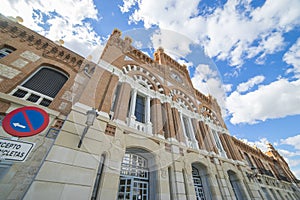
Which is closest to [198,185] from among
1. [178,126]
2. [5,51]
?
[178,126]

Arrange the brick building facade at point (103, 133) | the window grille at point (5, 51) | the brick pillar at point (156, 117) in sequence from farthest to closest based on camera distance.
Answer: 1. the brick pillar at point (156, 117)
2. the window grille at point (5, 51)
3. the brick building facade at point (103, 133)

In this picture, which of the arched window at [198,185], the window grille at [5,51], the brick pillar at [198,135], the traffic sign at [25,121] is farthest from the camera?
the brick pillar at [198,135]

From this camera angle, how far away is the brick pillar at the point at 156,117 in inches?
290

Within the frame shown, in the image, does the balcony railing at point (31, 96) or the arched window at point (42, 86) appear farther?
the arched window at point (42, 86)

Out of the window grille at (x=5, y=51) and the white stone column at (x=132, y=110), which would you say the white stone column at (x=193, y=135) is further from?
the window grille at (x=5, y=51)

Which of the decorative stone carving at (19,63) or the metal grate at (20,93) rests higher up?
the decorative stone carving at (19,63)

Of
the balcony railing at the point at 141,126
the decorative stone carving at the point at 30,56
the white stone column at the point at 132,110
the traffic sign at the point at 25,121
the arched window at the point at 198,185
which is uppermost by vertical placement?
the decorative stone carving at the point at 30,56

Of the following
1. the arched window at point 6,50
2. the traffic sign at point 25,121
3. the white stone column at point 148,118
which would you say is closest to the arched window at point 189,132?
the white stone column at point 148,118

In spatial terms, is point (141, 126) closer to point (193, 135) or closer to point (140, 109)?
point (140, 109)

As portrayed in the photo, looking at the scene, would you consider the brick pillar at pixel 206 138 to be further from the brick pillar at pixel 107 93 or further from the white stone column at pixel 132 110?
the brick pillar at pixel 107 93

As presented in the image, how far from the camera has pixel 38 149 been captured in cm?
400

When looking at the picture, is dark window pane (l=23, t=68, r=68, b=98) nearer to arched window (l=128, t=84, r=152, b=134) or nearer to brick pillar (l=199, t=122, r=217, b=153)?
arched window (l=128, t=84, r=152, b=134)

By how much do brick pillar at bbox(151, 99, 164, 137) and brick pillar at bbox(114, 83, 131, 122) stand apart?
6.65 feet

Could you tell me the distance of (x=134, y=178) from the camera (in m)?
5.56
